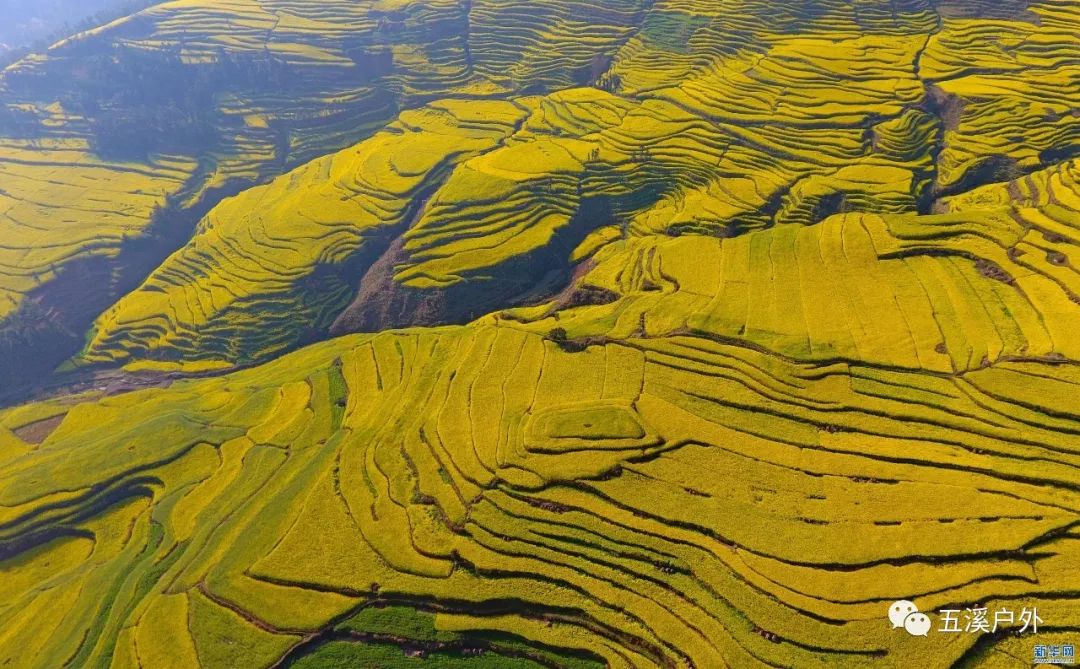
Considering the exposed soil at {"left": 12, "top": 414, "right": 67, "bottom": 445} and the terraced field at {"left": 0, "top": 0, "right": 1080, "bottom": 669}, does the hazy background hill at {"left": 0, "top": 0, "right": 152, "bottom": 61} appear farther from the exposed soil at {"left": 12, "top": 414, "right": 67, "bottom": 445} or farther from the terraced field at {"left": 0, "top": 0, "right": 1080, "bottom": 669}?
the exposed soil at {"left": 12, "top": 414, "right": 67, "bottom": 445}

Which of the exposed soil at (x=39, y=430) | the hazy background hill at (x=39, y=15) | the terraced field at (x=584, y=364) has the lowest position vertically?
the exposed soil at (x=39, y=430)

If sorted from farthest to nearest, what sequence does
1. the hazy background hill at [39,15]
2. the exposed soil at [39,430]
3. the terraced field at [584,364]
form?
the hazy background hill at [39,15] → the exposed soil at [39,430] → the terraced field at [584,364]

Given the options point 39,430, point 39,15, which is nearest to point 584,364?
point 39,430

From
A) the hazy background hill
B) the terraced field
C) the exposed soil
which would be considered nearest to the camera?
the terraced field

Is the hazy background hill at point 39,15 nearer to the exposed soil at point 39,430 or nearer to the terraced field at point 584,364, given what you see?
the terraced field at point 584,364

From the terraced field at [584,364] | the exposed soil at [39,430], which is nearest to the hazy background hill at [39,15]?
the terraced field at [584,364]

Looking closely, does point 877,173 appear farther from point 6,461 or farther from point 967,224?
point 6,461

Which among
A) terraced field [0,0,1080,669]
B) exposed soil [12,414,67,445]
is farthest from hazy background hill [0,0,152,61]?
exposed soil [12,414,67,445]

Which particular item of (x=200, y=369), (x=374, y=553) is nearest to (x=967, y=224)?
(x=374, y=553)
